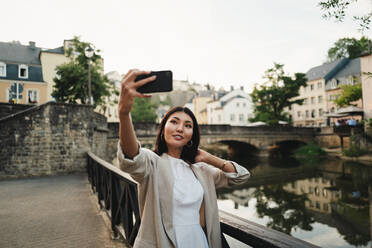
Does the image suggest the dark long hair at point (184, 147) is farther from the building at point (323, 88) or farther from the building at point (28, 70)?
the building at point (323, 88)

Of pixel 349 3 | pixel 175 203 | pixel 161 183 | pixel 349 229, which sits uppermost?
pixel 349 3

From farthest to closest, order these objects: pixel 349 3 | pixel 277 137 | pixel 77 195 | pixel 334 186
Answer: pixel 277 137 → pixel 334 186 → pixel 77 195 → pixel 349 3

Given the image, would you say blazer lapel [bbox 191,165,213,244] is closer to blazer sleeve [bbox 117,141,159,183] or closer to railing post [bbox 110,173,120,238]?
blazer sleeve [bbox 117,141,159,183]

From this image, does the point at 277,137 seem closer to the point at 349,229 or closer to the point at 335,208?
the point at 335,208

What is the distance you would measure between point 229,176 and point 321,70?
143 ft

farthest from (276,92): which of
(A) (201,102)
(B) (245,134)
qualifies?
(A) (201,102)

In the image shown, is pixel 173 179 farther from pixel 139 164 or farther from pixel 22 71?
pixel 22 71

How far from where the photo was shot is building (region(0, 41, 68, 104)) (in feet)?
78.4

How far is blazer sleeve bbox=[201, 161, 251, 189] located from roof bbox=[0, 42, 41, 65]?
29108 mm

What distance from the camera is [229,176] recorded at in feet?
A: 5.12

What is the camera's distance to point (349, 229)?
24.5ft

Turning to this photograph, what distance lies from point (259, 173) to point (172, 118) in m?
16.1

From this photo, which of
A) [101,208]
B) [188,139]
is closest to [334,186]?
[101,208]

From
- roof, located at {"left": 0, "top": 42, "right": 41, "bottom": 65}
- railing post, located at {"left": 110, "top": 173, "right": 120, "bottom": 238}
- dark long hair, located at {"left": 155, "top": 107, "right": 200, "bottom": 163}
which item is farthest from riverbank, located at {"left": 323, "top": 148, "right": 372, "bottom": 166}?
roof, located at {"left": 0, "top": 42, "right": 41, "bottom": 65}
